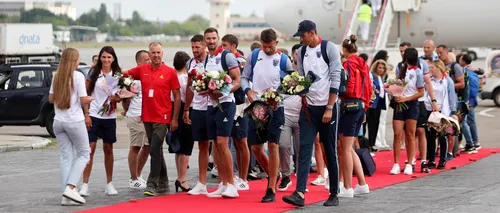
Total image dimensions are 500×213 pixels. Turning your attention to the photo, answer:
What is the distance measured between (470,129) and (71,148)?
336 inches

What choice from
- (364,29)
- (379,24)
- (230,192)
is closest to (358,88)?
(230,192)

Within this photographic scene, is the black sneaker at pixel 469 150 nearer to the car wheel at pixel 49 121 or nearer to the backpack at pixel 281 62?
the backpack at pixel 281 62

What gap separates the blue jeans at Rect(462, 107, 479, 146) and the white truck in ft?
74.7

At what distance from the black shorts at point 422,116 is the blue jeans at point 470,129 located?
2749mm

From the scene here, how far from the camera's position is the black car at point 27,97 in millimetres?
21172

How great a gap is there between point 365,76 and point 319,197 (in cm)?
144

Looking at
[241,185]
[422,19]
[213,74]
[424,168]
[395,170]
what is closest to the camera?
[213,74]

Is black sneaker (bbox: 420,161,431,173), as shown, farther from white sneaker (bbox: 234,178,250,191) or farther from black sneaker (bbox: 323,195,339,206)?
black sneaker (bbox: 323,195,339,206)

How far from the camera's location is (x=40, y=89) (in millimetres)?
21391

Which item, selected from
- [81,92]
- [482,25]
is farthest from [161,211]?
[482,25]

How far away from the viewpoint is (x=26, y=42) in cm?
3928

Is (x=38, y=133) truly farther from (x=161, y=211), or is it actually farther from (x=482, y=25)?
(x=482, y=25)

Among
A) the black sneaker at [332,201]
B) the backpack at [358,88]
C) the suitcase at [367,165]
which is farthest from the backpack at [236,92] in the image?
the suitcase at [367,165]

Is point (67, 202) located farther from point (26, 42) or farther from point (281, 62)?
point (26, 42)
